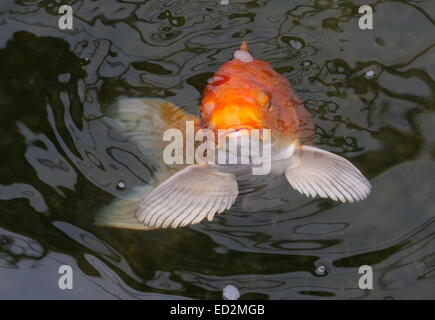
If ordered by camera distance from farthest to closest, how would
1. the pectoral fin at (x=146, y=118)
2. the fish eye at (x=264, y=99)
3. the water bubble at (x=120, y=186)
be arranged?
the pectoral fin at (x=146, y=118) < the water bubble at (x=120, y=186) < the fish eye at (x=264, y=99)

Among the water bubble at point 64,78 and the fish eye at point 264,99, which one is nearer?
the fish eye at point 264,99

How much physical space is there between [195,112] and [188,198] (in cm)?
64

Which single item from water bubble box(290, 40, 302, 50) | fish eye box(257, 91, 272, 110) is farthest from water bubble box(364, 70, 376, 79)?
fish eye box(257, 91, 272, 110)

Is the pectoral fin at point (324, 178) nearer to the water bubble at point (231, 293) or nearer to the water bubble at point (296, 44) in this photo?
the water bubble at point (231, 293)

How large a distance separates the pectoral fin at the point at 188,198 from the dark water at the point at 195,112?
0.10 meters

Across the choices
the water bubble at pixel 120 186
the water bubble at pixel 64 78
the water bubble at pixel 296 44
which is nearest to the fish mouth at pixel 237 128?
the water bubble at pixel 120 186

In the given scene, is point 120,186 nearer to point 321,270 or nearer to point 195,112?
point 195,112

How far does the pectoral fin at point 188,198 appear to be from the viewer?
3.89m

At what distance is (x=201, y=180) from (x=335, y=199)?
0.83 meters

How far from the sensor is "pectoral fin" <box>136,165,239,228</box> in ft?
12.8

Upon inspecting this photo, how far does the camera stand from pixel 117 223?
400 centimetres

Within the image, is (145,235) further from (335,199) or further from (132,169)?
(335,199)
